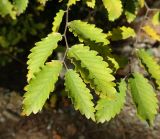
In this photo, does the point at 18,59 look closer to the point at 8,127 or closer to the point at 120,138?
the point at 8,127

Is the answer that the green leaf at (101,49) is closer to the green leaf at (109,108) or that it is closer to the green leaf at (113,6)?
the green leaf at (109,108)

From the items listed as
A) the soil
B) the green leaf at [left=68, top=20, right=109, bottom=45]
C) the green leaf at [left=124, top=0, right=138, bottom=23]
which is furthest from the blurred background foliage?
the green leaf at [left=68, top=20, right=109, bottom=45]

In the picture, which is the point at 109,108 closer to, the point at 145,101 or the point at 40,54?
the point at 145,101

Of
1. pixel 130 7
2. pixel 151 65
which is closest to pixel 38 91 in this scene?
pixel 151 65

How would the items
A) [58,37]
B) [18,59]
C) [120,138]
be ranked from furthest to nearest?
[18,59] < [120,138] < [58,37]

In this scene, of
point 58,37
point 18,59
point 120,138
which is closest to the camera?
point 58,37

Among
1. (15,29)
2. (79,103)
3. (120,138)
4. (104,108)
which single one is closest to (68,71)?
(79,103)
